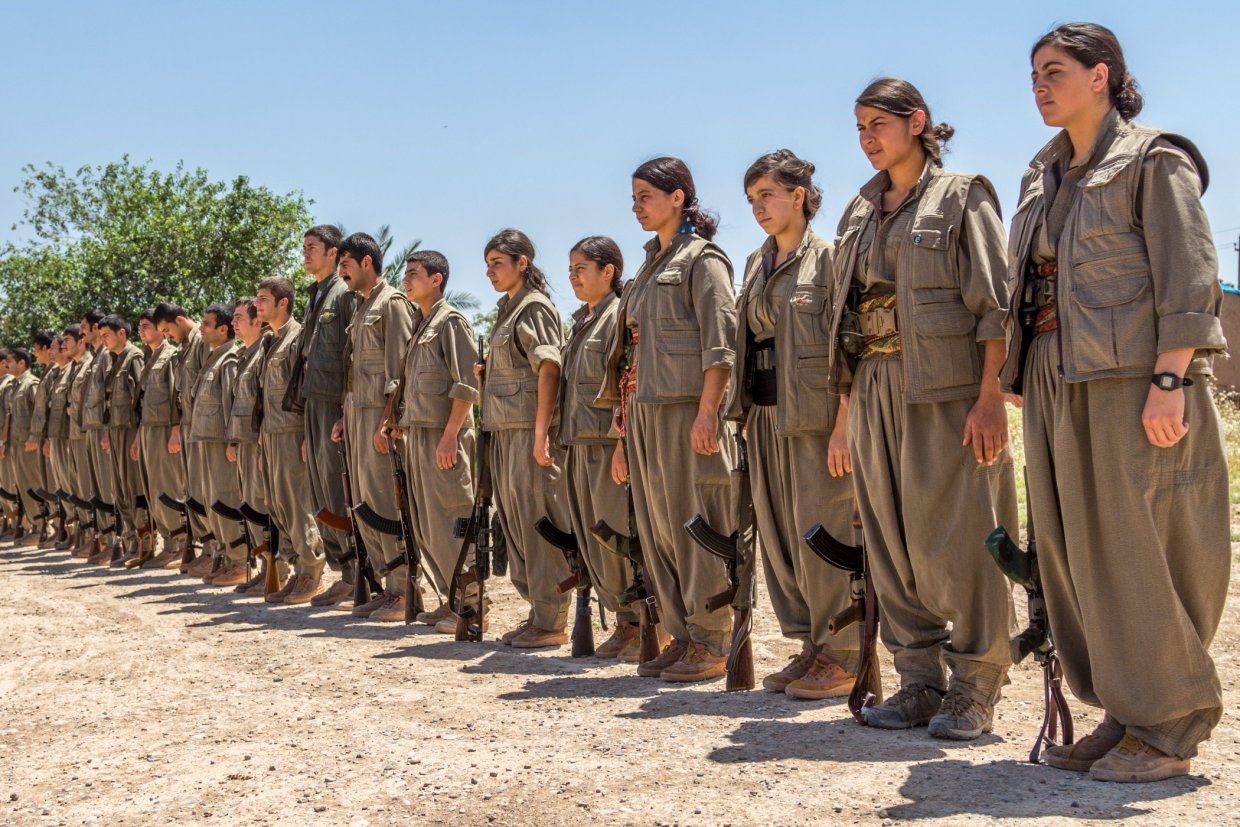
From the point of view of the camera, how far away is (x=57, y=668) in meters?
7.41

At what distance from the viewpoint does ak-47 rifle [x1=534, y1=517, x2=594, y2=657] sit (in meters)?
7.39

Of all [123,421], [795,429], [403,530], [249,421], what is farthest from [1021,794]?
[123,421]

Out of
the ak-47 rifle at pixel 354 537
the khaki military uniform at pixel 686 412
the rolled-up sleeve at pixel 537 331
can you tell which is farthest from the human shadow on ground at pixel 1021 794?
the ak-47 rifle at pixel 354 537

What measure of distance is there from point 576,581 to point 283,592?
376 cm

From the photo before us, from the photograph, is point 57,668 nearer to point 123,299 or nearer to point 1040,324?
point 1040,324

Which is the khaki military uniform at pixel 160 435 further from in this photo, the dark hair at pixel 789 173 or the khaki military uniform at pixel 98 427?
the dark hair at pixel 789 173

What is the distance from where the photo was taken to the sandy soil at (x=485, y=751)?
3977 mm

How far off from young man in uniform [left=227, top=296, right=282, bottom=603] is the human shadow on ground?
772 centimetres

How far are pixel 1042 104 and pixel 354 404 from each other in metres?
6.08

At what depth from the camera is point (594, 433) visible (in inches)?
292

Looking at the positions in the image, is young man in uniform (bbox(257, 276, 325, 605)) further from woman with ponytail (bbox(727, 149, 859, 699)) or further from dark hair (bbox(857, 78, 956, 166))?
dark hair (bbox(857, 78, 956, 166))

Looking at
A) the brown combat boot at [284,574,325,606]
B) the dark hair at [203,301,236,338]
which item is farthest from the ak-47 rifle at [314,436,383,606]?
the dark hair at [203,301,236,338]

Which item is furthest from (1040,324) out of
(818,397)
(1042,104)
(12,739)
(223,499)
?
(223,499)

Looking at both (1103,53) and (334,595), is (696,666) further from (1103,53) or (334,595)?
(334,595)
